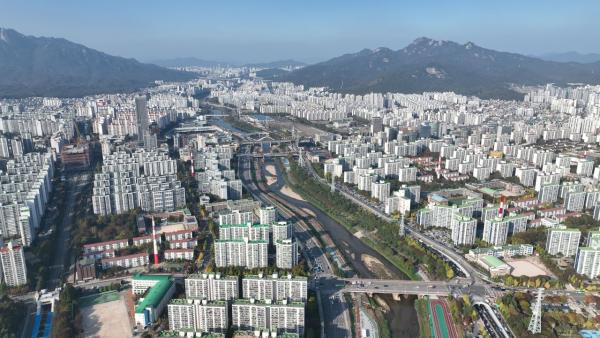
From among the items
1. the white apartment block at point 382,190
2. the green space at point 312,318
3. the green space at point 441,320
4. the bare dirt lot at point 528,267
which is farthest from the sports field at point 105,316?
the white apartment block at point 382,190

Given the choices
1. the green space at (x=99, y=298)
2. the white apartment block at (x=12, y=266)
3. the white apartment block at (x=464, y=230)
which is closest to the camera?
the green space at (x=99, y=298)

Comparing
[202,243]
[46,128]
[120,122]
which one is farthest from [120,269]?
[46,128]

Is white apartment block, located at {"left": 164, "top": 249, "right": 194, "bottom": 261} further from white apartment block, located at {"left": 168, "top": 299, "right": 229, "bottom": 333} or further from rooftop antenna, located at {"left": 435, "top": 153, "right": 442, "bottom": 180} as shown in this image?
rooftop antenna, located at {"left": 435, "top": 153, "right": 442, "bottom": 180}

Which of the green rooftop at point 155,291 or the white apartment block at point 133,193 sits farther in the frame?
the white apartment block at point 133,193

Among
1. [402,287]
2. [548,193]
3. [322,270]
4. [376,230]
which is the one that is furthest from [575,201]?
[322,270]

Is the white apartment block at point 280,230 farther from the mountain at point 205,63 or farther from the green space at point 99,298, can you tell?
the mountain at point 205,63

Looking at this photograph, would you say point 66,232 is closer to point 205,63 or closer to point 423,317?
point 423,317
